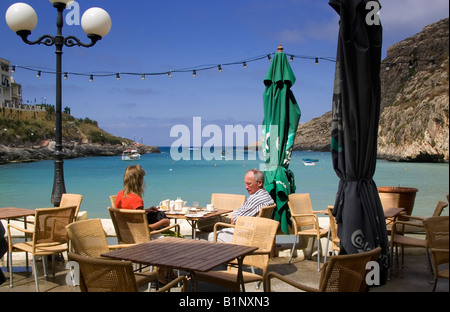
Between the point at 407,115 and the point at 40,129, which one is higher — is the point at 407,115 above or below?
above

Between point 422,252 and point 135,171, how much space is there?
13.2 feet

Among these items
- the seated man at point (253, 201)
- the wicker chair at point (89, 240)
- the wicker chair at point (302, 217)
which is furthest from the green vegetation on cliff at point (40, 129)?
the wicker chair at point (89, 240)

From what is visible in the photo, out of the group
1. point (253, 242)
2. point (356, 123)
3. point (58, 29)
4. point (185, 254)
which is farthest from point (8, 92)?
point (356, 123)

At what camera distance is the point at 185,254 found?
2893mm

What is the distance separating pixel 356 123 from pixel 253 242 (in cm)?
134

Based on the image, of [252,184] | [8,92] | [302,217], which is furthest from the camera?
[8,92]

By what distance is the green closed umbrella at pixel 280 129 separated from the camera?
5.49 metres

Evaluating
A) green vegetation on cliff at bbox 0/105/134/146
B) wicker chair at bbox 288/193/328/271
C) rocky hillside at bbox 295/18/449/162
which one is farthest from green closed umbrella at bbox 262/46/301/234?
green vegetation on cliff at bbox 0/105/134/146

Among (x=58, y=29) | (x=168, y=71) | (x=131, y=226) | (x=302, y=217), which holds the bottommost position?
(x=302, y=217)

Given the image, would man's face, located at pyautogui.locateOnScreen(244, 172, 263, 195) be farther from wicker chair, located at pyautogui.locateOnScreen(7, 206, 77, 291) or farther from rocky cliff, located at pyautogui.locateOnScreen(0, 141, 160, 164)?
rocky cliff, located at pyautogui.locateOnScreen(0, 141, 160, 164)

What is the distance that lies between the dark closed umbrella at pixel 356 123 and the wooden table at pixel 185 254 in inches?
35.5

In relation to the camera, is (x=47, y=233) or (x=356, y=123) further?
(x=47, y=233)

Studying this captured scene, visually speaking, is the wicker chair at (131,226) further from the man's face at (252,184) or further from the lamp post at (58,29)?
the lamp post at (58,29)

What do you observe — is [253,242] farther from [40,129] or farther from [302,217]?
[40,129]
